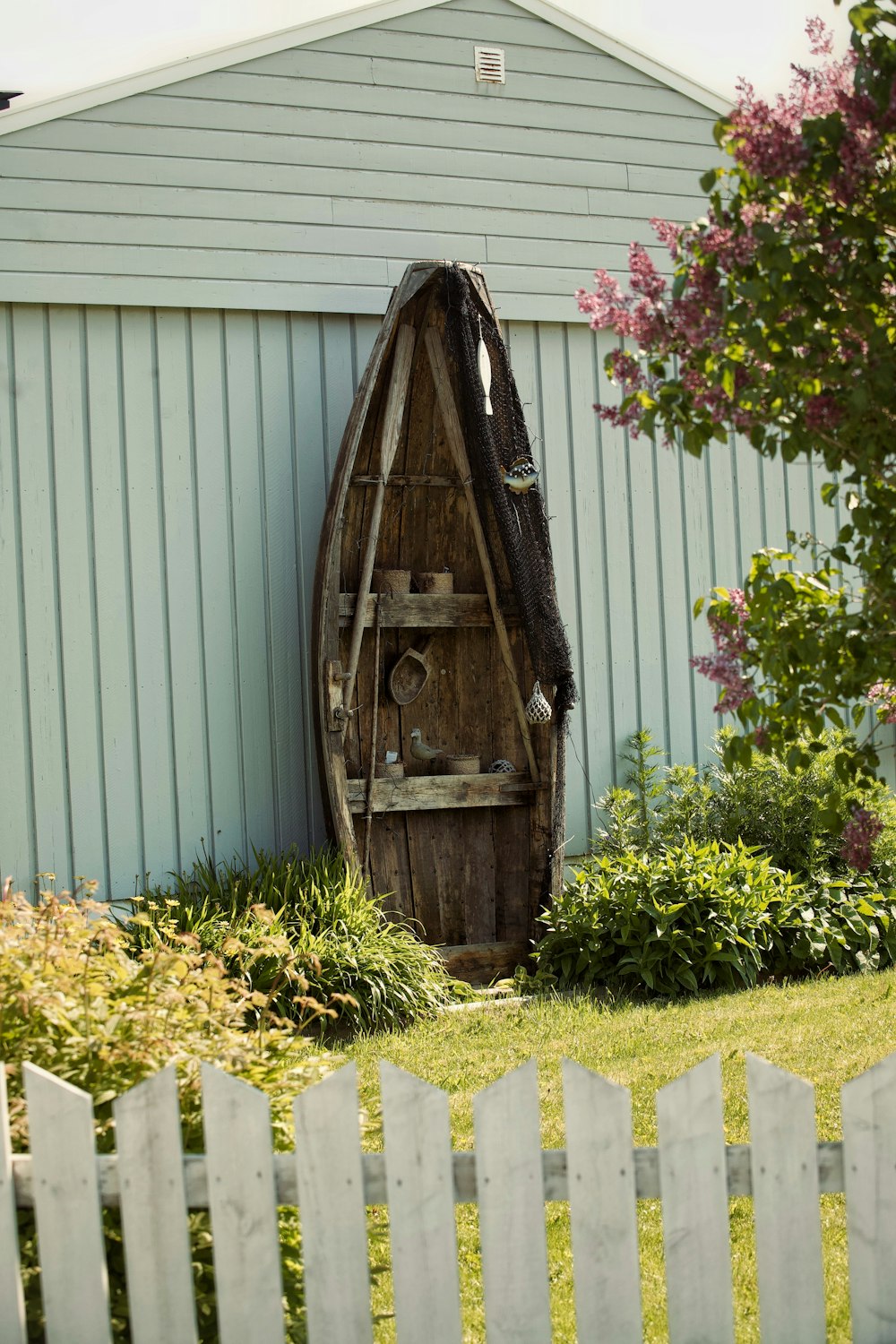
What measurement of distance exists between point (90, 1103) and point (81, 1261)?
0.28m

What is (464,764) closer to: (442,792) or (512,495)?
(442,792)

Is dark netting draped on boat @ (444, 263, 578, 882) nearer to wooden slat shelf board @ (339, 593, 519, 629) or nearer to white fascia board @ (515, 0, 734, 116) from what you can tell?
wooden slat shelf board @ (339, 593, 519, 629)

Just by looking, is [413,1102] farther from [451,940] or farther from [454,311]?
[454,311]

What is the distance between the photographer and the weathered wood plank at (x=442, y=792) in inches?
247

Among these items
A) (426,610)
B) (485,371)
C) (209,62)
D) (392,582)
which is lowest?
(426,610)

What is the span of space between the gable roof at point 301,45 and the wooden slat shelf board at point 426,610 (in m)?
2.52

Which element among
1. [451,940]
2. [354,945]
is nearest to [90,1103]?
[354,945]

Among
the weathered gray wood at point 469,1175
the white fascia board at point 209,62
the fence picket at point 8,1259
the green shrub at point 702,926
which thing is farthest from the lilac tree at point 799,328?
the white fascia board at point 209,62

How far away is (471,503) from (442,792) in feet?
4.66

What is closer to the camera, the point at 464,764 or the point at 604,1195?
the point at 604,1195

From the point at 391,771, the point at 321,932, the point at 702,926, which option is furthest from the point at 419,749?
the point at 702,926

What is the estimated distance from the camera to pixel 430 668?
Result: 6684 millimetres

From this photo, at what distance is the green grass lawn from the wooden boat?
3.48 ft

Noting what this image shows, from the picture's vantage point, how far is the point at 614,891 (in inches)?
235
